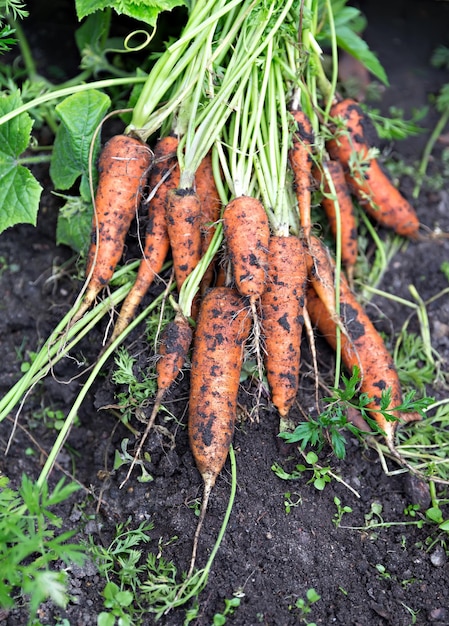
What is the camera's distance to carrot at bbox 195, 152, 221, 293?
7.04 feet

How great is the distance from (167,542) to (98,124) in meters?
1.41

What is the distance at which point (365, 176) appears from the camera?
2453 millimetres

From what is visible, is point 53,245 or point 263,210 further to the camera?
point 53,245

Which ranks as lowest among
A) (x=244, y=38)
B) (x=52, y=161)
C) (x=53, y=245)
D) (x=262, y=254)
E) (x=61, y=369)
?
(x=61, y=369)

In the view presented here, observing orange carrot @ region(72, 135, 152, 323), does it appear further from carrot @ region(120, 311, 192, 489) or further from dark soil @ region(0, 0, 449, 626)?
carrot @ region(120, 311, 192, 489)

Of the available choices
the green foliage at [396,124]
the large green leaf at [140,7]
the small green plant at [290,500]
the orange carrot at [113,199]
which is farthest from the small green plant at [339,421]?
the large green leaf at [140,7]

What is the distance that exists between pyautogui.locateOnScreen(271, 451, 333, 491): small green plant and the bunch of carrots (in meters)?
0.14

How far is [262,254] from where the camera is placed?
1988 millimetres

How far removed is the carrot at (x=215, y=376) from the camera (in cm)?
187

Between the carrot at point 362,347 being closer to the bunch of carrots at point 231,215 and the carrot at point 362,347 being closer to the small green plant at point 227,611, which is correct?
the bunch of carrots at point 231,215

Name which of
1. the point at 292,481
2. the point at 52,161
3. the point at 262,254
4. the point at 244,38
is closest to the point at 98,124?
the point at 52,161

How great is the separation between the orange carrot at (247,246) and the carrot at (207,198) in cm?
16

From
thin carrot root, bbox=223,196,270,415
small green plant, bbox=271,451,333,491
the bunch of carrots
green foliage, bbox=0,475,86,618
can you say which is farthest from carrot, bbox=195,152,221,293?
green foliage, bbox=0,475,86,618

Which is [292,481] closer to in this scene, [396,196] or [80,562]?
[80,562]
